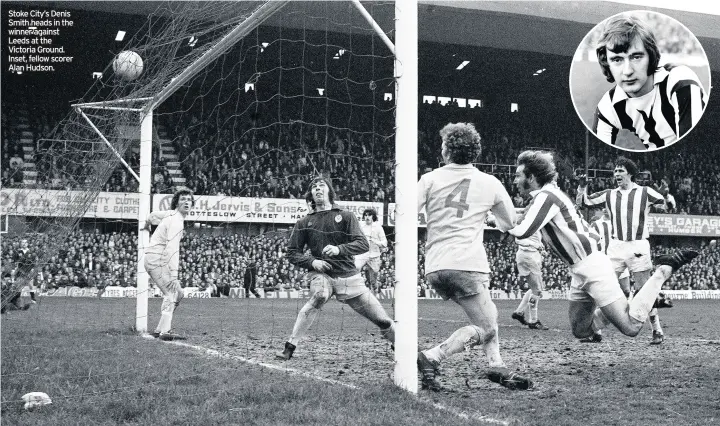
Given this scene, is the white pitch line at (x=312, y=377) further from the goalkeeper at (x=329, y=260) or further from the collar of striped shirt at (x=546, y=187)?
the collar of striped shirt at (x=546, y=187)

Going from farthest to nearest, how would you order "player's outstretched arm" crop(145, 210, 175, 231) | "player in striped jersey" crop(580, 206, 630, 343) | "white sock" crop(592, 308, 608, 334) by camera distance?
"player in striped jersey" crop(580, 206, 630, 343)
"player's outstretched arm" crop(145, 210, 175, 231)
"white sock" crop(592, 308, 608, 334)

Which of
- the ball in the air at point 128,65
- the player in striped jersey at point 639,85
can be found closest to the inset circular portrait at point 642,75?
the player in striped jersey at point 639,85

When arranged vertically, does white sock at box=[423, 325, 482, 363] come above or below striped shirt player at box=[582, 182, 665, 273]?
below

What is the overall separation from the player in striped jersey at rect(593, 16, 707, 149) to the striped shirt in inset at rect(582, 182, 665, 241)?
4198 millimetres

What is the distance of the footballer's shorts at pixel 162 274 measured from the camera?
9.77 m

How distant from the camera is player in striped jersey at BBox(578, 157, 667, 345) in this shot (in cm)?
987

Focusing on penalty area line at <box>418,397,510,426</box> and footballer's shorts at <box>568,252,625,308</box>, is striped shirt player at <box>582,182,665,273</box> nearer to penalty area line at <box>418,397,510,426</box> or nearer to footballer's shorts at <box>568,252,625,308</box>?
footballer's shorts at <box>568,252,625,308</box>

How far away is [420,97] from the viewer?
4156 cm

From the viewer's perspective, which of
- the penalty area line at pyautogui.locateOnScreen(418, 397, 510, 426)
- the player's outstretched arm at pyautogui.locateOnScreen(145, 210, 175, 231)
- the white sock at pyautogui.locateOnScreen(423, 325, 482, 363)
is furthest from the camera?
the player's outstretched arm at pyautogui.locateOnScreen(145, 210, 175, 231)

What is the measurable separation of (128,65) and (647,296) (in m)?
5.34

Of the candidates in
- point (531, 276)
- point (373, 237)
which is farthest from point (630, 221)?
point (373, 237)

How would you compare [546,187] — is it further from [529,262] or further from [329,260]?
[529,262]

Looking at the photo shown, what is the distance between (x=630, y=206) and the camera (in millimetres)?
9930

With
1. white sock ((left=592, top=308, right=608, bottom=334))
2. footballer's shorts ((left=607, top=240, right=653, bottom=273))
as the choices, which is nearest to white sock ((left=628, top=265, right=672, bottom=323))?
white sock ((left=592, top=308, right=608, bottom=334))
